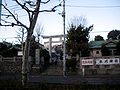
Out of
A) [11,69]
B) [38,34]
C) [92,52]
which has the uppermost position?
[38,34]

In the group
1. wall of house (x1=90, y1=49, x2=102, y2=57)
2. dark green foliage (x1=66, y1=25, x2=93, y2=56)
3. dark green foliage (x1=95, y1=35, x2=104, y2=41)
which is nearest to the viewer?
dark green foliage (x1=66, y1=25, x2=93, y2=56)

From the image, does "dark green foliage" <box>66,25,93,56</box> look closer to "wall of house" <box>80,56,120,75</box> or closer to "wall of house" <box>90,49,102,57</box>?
"wall of house" <box>90,49,102,57</box>

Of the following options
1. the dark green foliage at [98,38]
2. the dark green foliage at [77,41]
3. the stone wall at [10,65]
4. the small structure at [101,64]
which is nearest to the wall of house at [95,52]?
the dark green foliage at [77,41]

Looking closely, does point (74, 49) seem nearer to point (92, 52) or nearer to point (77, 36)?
point (77, 36)

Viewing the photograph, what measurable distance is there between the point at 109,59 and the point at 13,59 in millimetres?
19482

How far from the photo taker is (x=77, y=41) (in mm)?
50375

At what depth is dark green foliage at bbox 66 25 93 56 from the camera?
161 feet

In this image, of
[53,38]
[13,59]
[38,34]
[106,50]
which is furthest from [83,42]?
[53,38]

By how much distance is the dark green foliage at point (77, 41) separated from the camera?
4894 centimetres

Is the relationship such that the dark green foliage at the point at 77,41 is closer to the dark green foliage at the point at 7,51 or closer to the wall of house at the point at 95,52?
the wall of house at the point at 95,52

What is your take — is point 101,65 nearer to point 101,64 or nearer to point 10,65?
point 101,64

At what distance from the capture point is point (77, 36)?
164 feet

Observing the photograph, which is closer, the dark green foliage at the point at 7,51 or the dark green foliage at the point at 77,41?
the dark green foliage at the point at 77,41

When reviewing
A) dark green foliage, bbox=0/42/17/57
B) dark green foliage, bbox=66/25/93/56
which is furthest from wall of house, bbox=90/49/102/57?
dark green foliage, bbox=0/42/17/57
